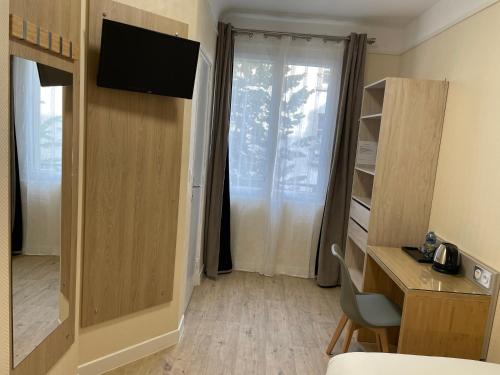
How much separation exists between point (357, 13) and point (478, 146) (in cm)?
185

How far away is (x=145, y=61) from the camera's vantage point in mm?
2086

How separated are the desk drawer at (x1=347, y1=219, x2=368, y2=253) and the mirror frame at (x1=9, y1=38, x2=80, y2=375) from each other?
6.78 feet

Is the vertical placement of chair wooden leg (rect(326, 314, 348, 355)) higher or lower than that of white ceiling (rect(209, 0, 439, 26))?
lower

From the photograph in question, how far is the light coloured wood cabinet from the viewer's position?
2.83 m

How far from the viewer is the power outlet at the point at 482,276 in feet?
6.93

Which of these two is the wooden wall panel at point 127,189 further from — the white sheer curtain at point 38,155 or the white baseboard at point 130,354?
the white sheer curtain at point 38,155

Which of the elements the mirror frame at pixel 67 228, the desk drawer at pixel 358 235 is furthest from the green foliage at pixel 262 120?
the mirror frame at pixel 67 228

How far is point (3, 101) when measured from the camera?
1248mm

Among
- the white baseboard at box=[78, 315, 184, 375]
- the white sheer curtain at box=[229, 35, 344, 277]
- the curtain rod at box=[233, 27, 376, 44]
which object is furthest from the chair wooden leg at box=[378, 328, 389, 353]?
the curtain rod at box=[233, 27, 376, 44]

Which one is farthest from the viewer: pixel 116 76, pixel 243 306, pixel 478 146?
pixel 243 306

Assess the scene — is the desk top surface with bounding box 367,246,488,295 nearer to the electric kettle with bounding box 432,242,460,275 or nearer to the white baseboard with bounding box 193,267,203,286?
the electric kettle with bounding box 432,242,460,275

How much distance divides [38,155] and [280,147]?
2.62m

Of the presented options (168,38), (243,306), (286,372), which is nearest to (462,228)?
(286,372)

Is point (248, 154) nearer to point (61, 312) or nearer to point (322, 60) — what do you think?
point (322, 60)
